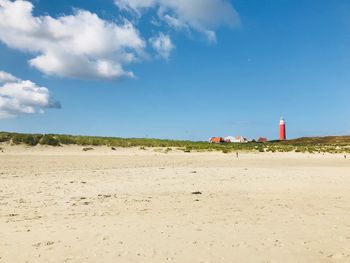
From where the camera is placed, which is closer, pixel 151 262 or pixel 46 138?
pixel 151 262

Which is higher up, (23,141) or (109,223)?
(23,141)

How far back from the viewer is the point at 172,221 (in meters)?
9.55

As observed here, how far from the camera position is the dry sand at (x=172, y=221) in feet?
23.8

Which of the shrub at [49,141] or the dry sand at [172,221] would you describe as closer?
the dry sand at [172,221]

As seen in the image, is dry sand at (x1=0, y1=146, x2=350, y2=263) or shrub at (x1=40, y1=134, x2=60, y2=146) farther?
shrub at (x1=40, y1=134, x2=60, y2=146)

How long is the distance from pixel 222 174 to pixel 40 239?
12.7 meters

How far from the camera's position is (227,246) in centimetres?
768

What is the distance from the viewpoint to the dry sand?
286 inches

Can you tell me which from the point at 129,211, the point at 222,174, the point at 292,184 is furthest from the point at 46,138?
the point at 129,211

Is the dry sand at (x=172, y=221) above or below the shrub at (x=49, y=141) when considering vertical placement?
below

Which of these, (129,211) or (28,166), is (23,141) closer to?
(28,166)

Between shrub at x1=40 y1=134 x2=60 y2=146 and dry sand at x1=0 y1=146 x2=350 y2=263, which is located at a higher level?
shrub at x1=40 y1=134 x2=60 y2=146

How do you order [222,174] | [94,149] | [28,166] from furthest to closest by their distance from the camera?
[94,149] < [28,166] < [222,174]

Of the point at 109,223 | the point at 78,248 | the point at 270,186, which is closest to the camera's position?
the point at 78,248
